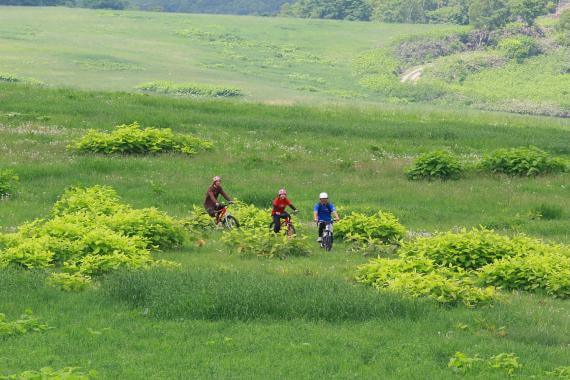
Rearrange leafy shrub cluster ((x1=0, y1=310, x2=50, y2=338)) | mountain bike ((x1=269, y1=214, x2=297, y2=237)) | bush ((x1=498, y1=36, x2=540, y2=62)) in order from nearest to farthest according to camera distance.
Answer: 1. leafy shrub cluster ((x1=0, y1=310, x2=50, y2=338))
2. mountain bike ((x1=269, y1=214, x2=297, y2=237))
3. bush ((x1=498, y1=36, x2=540, y2=62))

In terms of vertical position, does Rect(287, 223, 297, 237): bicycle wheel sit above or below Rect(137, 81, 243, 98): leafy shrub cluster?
above

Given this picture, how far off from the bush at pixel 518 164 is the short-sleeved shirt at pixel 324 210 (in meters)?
16.0

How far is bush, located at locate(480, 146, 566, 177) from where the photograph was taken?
39469 mm

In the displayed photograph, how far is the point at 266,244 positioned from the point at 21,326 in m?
9.38

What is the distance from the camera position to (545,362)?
14875mm

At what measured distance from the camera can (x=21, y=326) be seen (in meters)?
16.0

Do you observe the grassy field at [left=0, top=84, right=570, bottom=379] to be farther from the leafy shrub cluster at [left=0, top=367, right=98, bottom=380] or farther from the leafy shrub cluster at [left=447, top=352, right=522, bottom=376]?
the leafy shrub cluster at [left=0, top=367, right=98, bottom=380]

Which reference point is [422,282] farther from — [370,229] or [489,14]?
[489,14]

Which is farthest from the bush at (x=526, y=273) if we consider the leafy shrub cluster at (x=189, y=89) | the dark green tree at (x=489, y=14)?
the dark green tree at (x=489, y=14)

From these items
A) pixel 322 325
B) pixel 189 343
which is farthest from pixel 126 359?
pixel 322 325

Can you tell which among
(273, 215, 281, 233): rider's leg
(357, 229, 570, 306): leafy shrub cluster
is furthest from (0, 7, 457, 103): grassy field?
(357, 229, 570, 306): leafy shrub cluster

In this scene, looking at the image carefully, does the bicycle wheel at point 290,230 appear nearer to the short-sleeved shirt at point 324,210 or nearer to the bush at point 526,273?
the short-sleeved shirt at point 324,210

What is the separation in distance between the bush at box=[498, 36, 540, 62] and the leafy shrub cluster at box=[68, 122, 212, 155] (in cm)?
9001

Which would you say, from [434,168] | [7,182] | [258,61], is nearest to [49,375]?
[7,182]
